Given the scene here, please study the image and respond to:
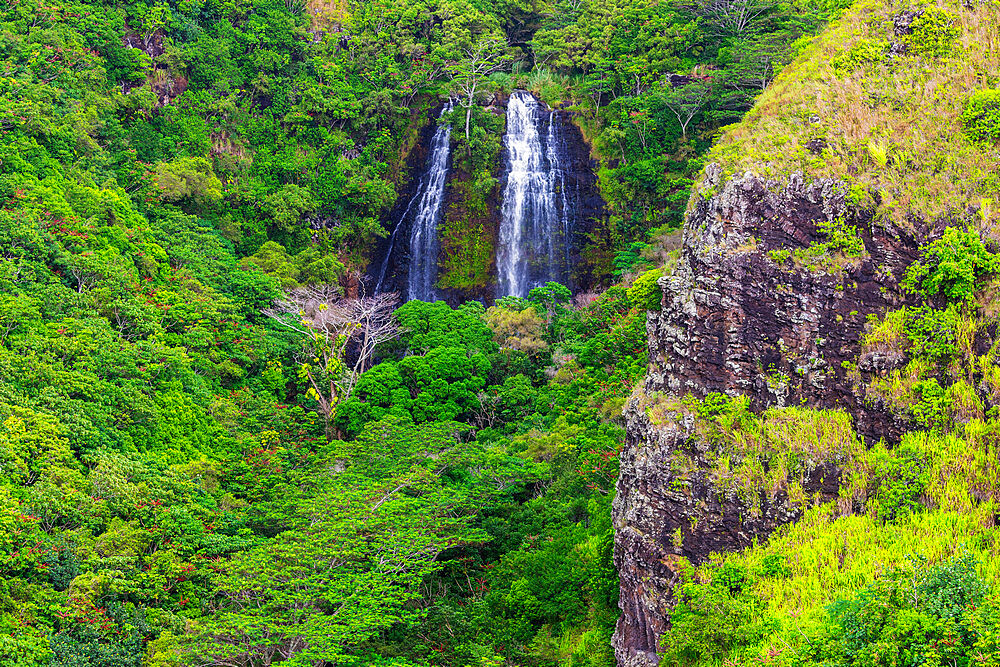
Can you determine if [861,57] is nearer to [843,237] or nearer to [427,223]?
[843,237]

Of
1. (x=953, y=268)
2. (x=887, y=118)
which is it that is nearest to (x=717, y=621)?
(x=953, y=268)

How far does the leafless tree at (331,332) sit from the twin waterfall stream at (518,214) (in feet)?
22.6

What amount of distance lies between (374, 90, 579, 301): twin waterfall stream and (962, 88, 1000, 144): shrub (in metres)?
24.3

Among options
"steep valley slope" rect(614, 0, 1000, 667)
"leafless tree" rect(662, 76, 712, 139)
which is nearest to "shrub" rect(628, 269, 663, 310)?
"steep valley slope" rect(614, 0, 1000, 667)

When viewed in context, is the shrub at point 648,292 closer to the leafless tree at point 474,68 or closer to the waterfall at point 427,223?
the waterfall at point 427,223

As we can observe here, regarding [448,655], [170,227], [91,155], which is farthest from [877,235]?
[91,155]

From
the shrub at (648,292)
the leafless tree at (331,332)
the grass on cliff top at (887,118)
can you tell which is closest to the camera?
the grass on cliff top at (887,118)

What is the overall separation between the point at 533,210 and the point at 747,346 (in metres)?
26.6

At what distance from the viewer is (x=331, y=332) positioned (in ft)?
108

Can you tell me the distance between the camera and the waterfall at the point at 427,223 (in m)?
40.1

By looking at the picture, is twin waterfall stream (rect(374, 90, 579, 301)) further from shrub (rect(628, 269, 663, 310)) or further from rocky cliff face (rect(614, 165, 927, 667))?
rocky cliff face (rect(614, 165, 927, 667))

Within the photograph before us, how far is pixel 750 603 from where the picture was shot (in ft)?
41.6

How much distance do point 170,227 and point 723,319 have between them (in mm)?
26342

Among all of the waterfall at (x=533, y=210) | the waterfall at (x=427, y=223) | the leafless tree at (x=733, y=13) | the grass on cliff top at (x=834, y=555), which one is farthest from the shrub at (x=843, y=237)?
the leafless tree at (x=733, y=13)
